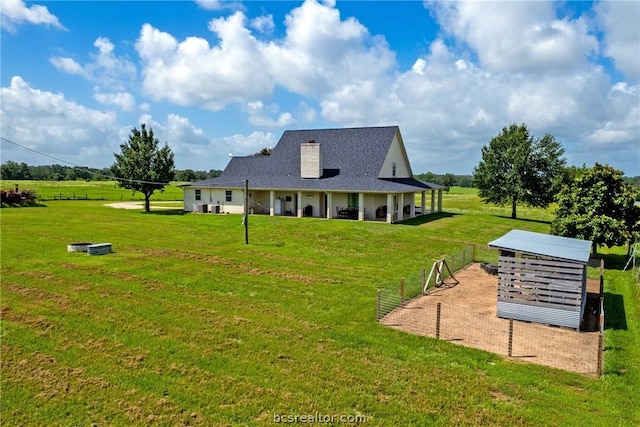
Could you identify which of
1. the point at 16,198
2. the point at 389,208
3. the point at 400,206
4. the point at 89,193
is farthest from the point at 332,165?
the point at 89,193

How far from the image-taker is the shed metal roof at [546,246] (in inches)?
468

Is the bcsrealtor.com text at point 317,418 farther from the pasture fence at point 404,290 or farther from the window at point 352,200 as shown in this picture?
the window at point 352,200

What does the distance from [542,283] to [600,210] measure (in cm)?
1149

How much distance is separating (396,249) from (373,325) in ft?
39.5

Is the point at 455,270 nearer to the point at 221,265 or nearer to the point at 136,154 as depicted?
the point at 221,265

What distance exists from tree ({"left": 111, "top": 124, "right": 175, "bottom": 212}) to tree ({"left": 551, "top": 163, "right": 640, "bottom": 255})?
3339 cm

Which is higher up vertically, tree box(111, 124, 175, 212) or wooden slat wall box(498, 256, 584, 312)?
tree box(111, 124, 175, 212)

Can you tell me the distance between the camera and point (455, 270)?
18.9 meters

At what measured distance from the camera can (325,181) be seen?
35.8 meters

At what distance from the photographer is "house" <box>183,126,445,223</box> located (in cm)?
3462

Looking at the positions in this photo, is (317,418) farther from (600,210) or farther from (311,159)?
(311,159)

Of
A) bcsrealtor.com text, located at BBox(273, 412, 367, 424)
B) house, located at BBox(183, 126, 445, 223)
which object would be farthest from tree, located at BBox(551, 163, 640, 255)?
bcsrealtor.com text, located at BBox(273, 412, 367, 424)

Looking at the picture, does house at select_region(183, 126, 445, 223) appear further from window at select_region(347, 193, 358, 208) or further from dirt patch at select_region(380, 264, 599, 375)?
dirt patch at select_region(380, 264, 599, 375)

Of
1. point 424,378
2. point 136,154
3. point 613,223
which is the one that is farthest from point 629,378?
point 136,154
